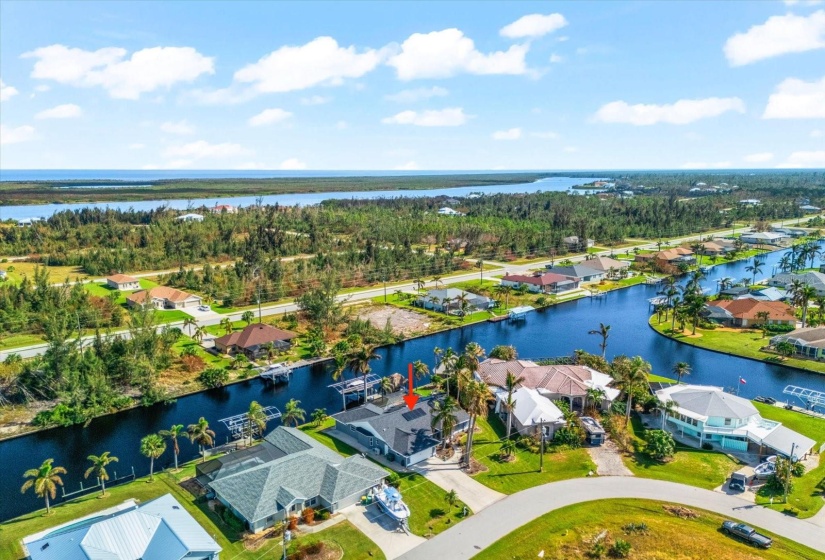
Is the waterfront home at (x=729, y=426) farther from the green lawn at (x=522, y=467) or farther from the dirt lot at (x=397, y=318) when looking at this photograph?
the dirt lot at (x=397, y=318)

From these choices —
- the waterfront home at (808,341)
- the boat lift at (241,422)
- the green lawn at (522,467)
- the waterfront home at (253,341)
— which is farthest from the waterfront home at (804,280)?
the boat lift at (241,422)

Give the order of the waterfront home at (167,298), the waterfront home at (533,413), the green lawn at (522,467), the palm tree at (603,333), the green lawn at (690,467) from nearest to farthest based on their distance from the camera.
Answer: the green lawn at (522,467)
the green lawn at (690,467)
the waterfront home at (533,413)
the palm tree at (603,333)
the waterfront home at (167,298)

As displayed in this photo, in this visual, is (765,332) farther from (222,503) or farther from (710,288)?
(222,503)

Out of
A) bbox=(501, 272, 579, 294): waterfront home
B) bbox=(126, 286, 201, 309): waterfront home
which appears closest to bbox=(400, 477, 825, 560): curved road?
bbox=(501, 272, 579, 294): waterfront home

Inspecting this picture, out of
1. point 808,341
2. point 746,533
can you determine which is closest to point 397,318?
point 808,341

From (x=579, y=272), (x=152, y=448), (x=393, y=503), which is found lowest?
(x=393, y=503)

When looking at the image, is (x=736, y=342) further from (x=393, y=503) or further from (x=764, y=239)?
(x=764, y=239)

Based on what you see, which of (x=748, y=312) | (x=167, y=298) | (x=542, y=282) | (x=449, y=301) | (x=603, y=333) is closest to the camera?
(x=603, y=333)

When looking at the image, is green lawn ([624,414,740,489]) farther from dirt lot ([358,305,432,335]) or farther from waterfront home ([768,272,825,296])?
waterfront home ([768,272,825,296])
